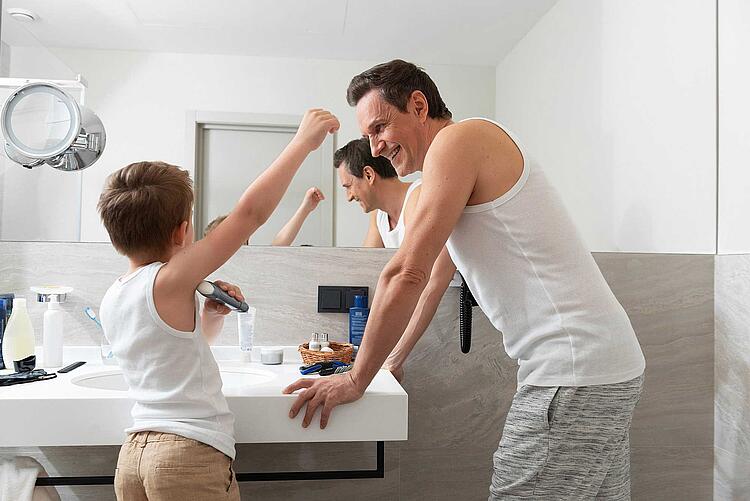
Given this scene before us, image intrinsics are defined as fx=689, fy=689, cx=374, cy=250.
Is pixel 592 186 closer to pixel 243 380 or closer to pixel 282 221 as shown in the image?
pixel 282 221

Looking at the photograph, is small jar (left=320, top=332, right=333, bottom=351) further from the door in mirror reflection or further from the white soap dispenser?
the white soap dispenser

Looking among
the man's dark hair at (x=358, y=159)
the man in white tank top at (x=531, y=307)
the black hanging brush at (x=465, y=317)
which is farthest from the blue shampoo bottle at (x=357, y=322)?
the man in white tank top at (x=531, y=307)

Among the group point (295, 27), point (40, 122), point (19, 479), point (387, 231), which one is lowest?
point (19, 479)

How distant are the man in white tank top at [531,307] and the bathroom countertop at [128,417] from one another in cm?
10

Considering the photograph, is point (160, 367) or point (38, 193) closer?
point (160, 367)

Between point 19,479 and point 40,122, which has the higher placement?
point 40,122

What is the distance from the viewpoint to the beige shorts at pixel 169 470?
1.11 meters

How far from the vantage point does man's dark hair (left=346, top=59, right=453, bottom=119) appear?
1.55m

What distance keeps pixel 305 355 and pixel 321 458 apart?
1.23ft

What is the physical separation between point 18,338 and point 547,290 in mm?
1157

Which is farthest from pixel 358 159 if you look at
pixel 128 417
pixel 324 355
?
pixel 128 417

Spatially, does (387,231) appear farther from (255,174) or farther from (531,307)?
(531,307)

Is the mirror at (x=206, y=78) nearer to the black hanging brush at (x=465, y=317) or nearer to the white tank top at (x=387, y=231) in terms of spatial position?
the white tank top at (x=387, y=231)

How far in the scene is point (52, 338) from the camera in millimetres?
1618
